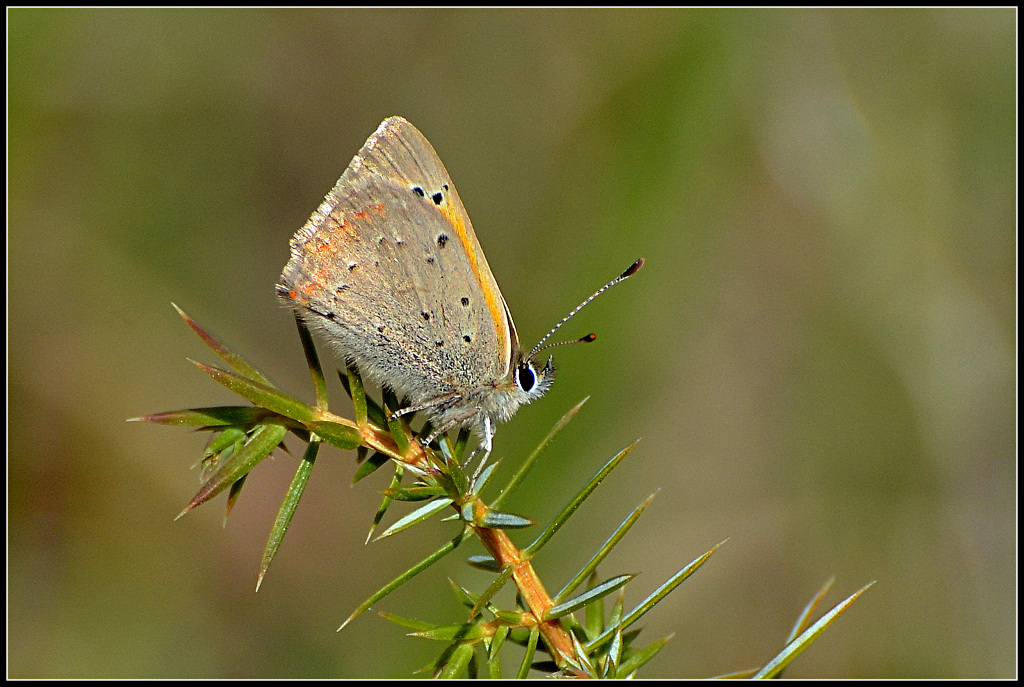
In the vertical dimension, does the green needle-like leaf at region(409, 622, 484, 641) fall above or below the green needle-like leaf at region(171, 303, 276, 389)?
below

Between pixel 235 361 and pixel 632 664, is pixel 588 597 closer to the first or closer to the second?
pixel 632 664

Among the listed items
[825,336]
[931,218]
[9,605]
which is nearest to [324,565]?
[9,605]

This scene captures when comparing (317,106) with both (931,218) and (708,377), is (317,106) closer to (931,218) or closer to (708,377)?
(708,377)

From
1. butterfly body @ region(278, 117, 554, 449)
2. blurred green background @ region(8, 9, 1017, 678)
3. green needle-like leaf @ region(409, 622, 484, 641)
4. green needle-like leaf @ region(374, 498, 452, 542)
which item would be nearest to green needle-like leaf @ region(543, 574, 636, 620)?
green needle-like leaf @ region(409, 622, 484, 641)

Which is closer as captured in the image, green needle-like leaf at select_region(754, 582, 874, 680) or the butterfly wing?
green needle-like leaf at select_region(754, 582, 874, 680)

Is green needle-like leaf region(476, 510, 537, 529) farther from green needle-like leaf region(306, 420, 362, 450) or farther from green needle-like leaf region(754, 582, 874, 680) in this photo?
green needle-like leaf region(754, 582, 874, 680)
